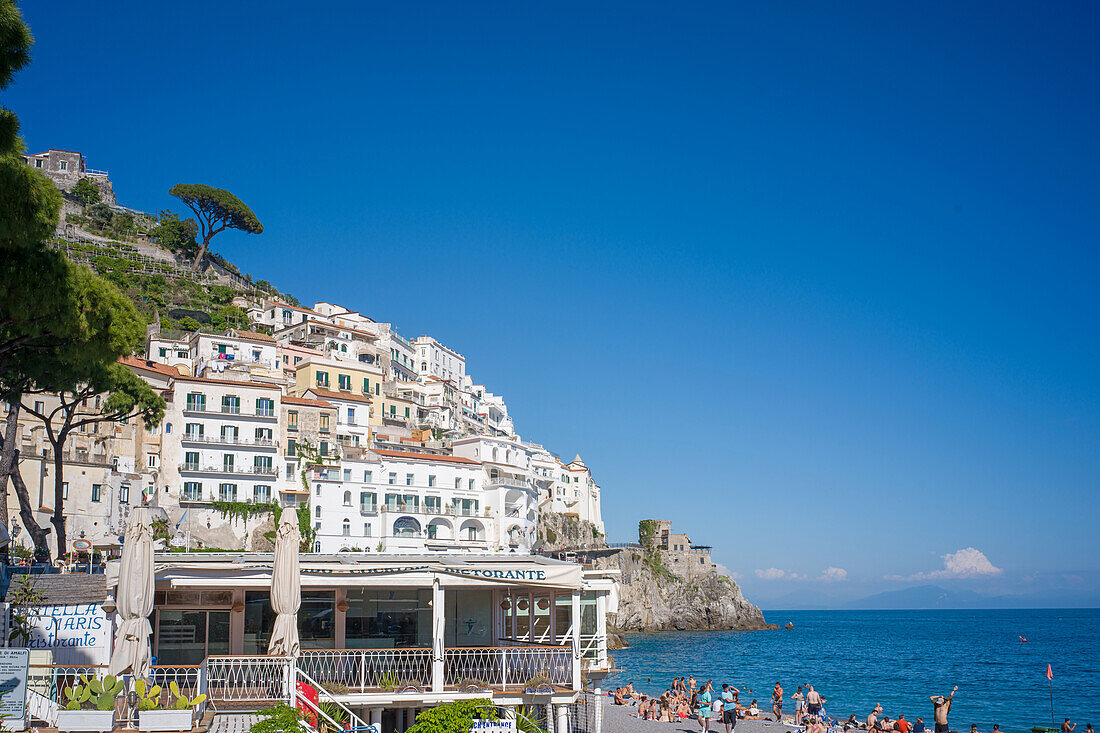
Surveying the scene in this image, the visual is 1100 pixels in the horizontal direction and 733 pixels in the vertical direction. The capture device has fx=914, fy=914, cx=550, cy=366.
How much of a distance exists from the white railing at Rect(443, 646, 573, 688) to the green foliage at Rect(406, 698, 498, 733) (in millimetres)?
1547

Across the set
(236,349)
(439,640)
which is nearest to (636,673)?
(236,349)

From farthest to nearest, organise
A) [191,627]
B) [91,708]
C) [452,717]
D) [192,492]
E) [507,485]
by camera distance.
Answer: [507,485], [192,492], [191,627], [452,717], [91,708]

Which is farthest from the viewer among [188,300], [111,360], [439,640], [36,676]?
[188,300]

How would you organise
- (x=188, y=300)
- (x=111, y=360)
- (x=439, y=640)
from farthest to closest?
1. (x=188, y=300)
2. (x=111, y=360)
3. (x=439, y=640)

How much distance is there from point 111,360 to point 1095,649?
10875 centimetres

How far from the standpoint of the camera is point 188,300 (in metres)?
95.0

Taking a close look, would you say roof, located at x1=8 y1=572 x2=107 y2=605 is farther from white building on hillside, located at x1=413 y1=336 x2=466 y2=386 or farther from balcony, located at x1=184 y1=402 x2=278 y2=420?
white building on hillside, located at x1=413 y1=336 x2=466 y2=386

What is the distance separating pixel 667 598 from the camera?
384 ft

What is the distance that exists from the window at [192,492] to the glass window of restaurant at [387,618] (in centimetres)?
4600

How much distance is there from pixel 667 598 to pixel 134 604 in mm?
107491

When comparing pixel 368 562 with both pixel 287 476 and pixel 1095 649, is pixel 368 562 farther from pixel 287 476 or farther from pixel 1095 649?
Result: pixel 1095 649

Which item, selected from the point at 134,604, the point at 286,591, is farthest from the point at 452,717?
the point at 134,604

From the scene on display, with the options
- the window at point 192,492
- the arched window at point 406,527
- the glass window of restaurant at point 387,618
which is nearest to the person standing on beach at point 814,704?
the glass window of restaurant at point 387,618

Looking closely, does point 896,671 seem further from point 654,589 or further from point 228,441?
point 228,441
